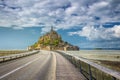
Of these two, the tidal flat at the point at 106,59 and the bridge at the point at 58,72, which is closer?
the bridge at the point at 58,72

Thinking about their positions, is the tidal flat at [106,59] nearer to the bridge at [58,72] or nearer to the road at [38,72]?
the bridge at [58,72]

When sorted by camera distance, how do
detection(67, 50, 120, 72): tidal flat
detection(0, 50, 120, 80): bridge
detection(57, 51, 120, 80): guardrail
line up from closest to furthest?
1. detection(57, 51, 120, 80): guardrail
2. detection(0, 50, 120, 80): bridge
3. detection(67, 50, 120, 72): tidal flat

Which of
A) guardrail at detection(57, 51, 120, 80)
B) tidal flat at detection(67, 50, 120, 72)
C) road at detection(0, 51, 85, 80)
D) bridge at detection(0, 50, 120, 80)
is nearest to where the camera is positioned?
guardrail at detection(57, 51, 120, 80)

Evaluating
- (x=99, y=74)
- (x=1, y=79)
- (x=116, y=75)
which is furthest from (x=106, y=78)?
(x=116, y=75)

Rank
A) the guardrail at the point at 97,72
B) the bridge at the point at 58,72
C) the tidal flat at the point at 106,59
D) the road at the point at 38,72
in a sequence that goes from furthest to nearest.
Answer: the tidal flat at the point at 106,59, the road at the point at 38,72, the bridge at the point at 58,72, the guardrail at the point at 97,72

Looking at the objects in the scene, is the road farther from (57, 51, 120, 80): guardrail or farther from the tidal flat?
the tidal flat

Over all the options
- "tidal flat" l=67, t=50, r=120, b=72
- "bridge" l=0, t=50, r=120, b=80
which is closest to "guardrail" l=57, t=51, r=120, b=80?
"bridge" l=0, t=50, r=120, b=80

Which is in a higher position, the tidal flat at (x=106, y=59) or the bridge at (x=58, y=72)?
the bridge at (x=58, y=72)

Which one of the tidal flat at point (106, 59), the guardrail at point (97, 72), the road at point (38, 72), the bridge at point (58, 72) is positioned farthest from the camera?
the tidal flat at point (106, 59)

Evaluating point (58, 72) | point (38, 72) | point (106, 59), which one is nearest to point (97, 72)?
point (58, 72)

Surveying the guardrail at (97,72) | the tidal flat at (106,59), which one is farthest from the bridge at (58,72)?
Answer: the tidal flat at (106,59)

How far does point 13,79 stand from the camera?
38.2 feet

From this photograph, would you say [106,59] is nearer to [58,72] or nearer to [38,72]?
[58,72]

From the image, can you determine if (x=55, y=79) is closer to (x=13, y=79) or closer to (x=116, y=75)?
(x=13, y=79)
